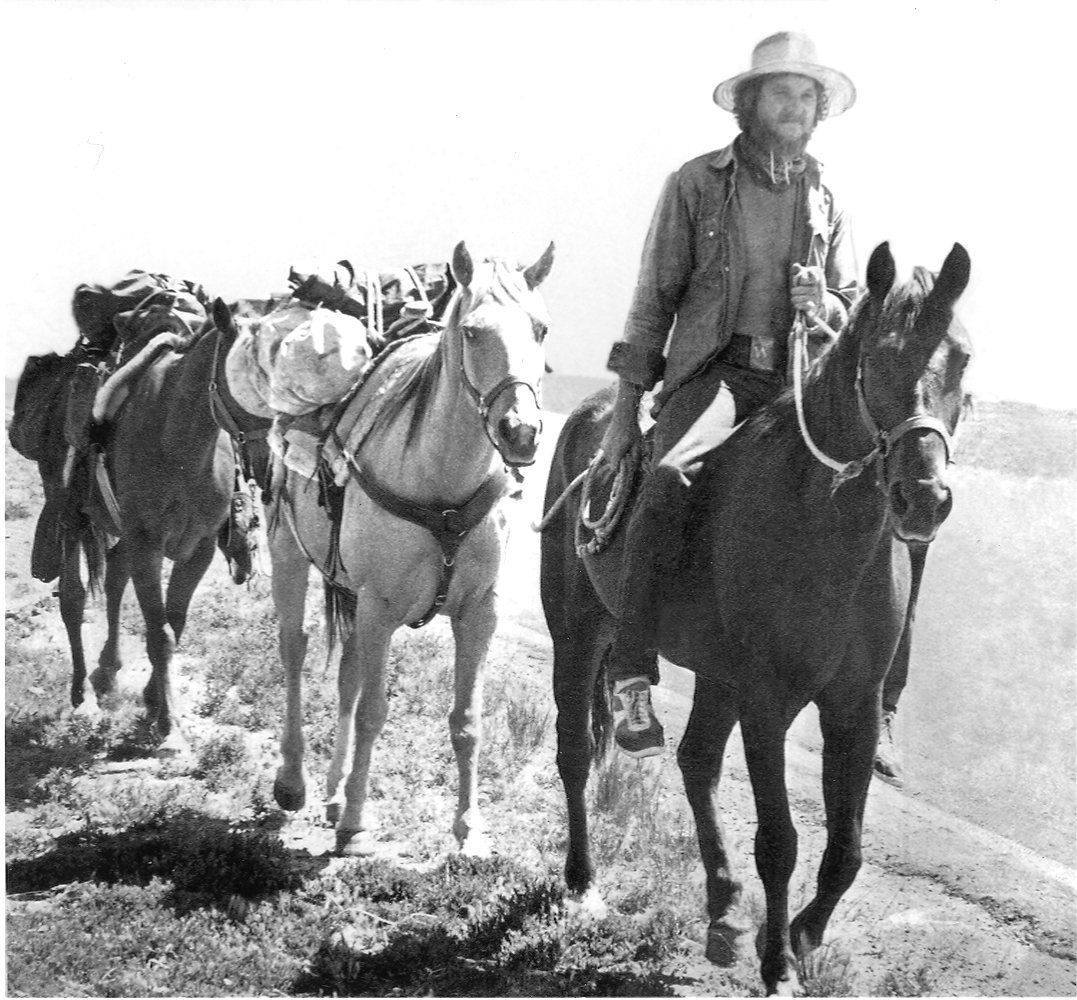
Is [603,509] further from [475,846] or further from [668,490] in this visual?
[475,846]

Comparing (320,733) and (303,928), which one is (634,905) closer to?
(303,928)

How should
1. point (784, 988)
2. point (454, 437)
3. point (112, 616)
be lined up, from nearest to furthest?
point (784, 988) < point (454, 437) < point (112, 616)

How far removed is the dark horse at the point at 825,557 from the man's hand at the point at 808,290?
389mm

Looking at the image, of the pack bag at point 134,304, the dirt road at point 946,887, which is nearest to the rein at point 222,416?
the pack bag at point 134,304

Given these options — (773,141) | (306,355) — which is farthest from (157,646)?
(773,141)

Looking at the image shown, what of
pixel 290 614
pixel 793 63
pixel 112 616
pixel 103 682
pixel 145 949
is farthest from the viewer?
pixel 112 616

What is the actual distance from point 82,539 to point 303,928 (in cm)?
331

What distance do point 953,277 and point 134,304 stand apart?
538 centimetres

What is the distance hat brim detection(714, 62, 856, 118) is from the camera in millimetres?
4336

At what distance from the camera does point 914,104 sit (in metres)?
5.23

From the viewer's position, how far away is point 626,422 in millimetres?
4766

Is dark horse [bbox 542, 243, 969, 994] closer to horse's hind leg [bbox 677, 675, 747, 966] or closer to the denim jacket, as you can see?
horse's hind leg [bbox 677, 675, 747, 966]

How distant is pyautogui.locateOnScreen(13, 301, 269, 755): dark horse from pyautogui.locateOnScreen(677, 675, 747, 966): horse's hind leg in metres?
3.13

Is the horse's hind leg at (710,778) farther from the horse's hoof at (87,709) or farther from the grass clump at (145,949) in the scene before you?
the horse's hoof at (87,709)
